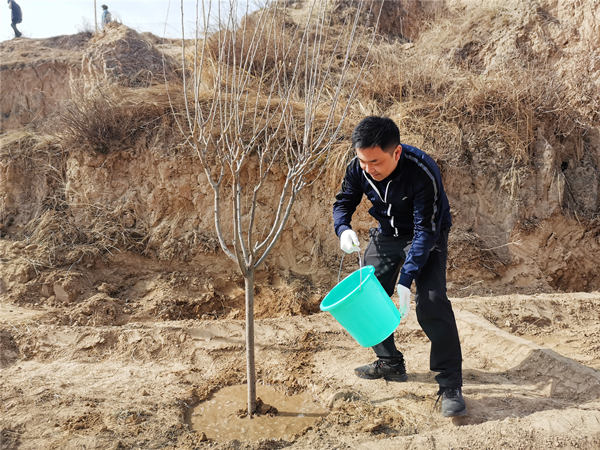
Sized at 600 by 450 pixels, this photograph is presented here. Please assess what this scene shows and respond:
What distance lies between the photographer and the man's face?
2674mm

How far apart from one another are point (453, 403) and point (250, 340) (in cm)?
132

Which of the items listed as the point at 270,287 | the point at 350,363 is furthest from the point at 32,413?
the point at 270,287

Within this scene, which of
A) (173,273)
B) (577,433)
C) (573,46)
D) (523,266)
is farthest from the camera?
(573,46)

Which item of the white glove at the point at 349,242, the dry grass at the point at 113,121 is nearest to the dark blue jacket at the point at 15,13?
the dry grass at the point at 113,121

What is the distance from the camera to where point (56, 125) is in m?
7.11

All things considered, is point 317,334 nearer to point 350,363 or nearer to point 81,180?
point 350,363

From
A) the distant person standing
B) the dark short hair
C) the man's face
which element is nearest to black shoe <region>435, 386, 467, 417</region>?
the man's face

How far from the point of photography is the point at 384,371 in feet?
11.6

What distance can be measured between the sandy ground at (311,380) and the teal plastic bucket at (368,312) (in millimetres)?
563

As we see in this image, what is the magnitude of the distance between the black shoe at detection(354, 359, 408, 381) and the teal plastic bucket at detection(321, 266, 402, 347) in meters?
0.85

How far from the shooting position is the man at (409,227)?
107 inches

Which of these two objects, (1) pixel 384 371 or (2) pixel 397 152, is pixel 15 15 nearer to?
(2) pixel 397 152

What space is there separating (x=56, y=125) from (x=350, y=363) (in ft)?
19.0

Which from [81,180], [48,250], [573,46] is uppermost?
[573,46]
